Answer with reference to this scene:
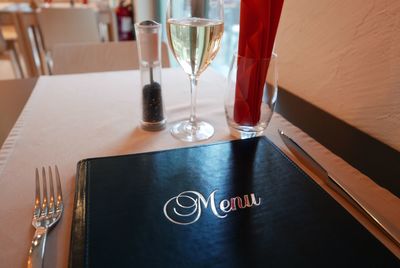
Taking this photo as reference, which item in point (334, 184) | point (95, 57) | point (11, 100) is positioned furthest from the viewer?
point (95, 57)

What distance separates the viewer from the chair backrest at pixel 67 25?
211 cm

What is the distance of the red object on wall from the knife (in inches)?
100

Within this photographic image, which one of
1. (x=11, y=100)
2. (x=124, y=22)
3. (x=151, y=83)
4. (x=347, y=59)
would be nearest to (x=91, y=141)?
(x=151, y=83)

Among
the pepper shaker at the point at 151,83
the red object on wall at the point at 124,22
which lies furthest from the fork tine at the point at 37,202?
the red object on wall at the point at 124,22

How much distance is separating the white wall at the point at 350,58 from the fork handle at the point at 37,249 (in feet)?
2.00

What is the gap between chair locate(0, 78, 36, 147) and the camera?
65 cm

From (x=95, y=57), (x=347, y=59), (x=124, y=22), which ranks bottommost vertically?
(x=124, y=22)

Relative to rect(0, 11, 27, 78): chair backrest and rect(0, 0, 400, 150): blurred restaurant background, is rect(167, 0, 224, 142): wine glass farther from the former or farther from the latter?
rect(0, 11, 27, 78): chair backrest

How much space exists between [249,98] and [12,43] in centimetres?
278

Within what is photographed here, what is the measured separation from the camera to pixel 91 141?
21.2 inches

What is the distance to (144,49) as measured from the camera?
56 centimetres

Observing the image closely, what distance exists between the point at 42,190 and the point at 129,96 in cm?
38

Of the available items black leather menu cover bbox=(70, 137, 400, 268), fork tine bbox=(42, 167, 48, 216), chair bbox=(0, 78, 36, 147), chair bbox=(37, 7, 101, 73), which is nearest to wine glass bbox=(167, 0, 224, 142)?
black leather menu cover bbox=(70, 137, 400, 268)

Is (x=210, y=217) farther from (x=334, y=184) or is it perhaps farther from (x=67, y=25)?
(x=67, y=25)
